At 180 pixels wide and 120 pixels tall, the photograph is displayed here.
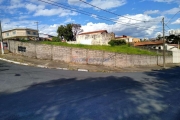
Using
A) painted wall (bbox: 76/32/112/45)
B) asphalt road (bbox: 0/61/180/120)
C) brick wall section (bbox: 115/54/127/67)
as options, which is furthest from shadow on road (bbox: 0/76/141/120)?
painted wall (bbox: 76/32/112/45)

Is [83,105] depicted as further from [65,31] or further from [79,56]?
[65,31]

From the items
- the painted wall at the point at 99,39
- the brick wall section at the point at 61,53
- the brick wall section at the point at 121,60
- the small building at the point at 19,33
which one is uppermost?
the small building at the point at 19,33

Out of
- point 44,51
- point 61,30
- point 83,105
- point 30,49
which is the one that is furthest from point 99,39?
point 83,105

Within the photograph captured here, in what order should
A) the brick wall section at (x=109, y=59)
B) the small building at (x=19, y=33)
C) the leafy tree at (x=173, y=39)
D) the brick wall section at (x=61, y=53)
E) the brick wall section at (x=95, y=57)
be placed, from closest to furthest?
the brick wall section at (x=61, y=53) < the brick wall section at (x=95, y=57) < the brick wall section at (x=109, y=59) < the small building at (x=19, y=33) < the leafy tree at (x=173, y=39)

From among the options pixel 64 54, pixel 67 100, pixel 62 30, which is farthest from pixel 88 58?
pixel 62 30

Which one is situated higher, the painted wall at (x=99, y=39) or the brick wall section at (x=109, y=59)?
the painted wall at (x=99, y=39)

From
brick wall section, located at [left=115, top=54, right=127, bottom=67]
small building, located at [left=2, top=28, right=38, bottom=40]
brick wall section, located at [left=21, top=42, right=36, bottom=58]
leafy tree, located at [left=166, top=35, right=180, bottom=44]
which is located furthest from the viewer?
leafy tree, located at [left=166, top=35, right=180, bottom=44]

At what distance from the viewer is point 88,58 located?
19.8 metres

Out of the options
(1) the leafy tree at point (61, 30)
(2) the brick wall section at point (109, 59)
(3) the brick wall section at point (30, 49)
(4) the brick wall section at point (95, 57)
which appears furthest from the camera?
(1) the leafy tree at point (61, 30)

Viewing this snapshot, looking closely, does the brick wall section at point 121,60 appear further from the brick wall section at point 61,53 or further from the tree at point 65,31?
the tree at point 65,31

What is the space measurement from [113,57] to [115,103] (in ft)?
50.7

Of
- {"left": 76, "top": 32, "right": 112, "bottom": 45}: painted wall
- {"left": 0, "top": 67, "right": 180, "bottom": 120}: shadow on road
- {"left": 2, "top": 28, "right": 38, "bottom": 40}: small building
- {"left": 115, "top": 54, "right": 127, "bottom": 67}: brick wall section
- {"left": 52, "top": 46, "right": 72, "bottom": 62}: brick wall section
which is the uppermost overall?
{"left": 2, "top": 28, "right": 38, "bottom": 40}: small building

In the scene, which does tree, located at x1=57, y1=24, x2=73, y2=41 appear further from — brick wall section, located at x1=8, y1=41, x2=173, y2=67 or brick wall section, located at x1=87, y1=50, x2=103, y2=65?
brick wall section, located at x1=87, y1=50, x2=103, y2=65

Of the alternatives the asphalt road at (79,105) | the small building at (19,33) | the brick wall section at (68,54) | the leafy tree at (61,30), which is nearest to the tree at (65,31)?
the leafy tree at (61,30)
